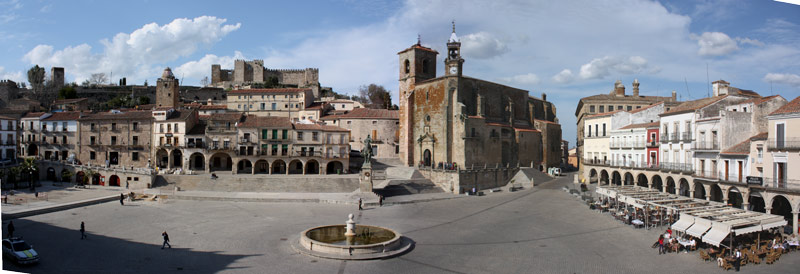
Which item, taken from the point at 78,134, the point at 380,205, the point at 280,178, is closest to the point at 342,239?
the point at 380,205

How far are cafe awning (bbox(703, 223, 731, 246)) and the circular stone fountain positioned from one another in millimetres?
11572

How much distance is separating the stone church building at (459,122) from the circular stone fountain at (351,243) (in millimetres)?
22198

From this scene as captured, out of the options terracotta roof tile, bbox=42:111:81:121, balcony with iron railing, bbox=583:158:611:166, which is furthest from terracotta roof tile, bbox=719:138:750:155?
terracotta roof tile, bbox=42:111:81:121

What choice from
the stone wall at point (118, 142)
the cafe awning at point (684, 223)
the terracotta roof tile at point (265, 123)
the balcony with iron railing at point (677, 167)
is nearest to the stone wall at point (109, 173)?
the stone wall at point (118, 142)

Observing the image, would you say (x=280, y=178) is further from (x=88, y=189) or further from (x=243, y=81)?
(x=243, y=81)

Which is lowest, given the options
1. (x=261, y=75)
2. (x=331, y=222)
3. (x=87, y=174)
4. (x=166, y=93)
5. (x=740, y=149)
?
(x=331, y=222)

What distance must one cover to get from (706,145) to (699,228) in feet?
40.7

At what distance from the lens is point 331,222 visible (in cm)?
2475

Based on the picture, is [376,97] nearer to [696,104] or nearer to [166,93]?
[166,93]

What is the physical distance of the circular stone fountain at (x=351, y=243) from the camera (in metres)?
18.0

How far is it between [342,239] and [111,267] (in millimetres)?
8367

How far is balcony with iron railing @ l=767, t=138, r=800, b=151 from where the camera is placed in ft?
73.4

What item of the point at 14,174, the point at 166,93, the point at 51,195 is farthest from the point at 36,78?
the point at 51,195

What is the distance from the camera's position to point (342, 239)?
20031 millimetres
